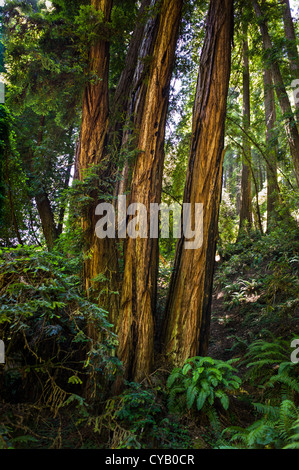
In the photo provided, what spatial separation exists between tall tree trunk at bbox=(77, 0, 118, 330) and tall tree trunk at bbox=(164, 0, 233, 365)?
0.96 meters

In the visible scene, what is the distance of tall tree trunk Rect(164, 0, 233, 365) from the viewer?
3787 millimetres

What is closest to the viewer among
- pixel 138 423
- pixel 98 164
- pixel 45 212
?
pixel 138 423

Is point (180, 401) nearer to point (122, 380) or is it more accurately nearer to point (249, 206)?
point (122, 380)

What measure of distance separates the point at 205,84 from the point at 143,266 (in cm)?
292

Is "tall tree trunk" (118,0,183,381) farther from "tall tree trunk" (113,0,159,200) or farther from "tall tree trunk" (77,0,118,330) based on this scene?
"tall tree trunk" (77,0,118,330)

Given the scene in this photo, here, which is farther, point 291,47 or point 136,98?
point 291,47

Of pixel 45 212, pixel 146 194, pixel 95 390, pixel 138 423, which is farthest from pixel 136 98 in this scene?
pixel 45 212

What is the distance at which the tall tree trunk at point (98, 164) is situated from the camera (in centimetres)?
384

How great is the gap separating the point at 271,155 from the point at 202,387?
26.4ft

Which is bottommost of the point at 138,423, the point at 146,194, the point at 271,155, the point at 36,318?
the point at 138,423

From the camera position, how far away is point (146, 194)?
3957 millimetres

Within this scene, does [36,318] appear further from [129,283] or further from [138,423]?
[138,423]

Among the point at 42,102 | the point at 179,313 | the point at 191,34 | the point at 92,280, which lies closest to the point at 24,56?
the point at 42,102
